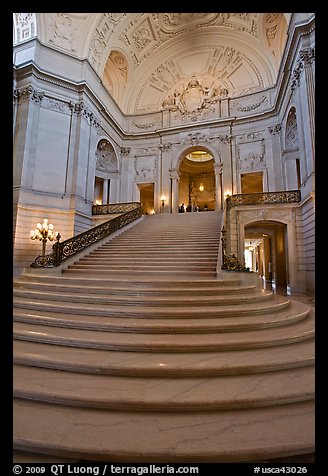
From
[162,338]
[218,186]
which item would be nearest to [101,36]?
[218,186]

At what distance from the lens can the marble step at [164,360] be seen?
2.52 meters

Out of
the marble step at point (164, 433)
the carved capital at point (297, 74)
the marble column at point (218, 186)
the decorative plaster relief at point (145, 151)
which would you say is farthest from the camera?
the decorative plaster relief at point (145, 151)

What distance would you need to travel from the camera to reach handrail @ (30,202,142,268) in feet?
21.8

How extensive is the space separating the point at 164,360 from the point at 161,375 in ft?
0.63

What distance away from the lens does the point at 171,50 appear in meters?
19.1

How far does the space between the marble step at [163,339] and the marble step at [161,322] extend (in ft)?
0.21

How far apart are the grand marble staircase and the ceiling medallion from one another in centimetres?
1778

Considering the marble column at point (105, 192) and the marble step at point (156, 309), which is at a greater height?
the marble column at point (105, 192)

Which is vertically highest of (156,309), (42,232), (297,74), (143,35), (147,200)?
(143,35)

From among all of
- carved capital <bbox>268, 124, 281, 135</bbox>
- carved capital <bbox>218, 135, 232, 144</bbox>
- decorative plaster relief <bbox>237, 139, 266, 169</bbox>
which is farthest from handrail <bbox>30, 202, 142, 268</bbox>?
carved capital <bbox>268, 124, 281, 135</bbox>

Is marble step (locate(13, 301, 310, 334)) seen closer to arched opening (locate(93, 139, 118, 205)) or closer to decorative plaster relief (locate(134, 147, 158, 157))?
arched opening (locate(93, 139, 118, 205))

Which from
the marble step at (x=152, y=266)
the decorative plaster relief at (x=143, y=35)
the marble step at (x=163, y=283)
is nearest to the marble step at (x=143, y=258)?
the marble step at (x=152, y=266)

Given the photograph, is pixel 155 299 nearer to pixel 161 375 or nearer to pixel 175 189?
pixel 161 375

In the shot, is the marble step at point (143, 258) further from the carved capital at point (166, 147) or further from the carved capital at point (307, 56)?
the carved capital at point (166, 147)
